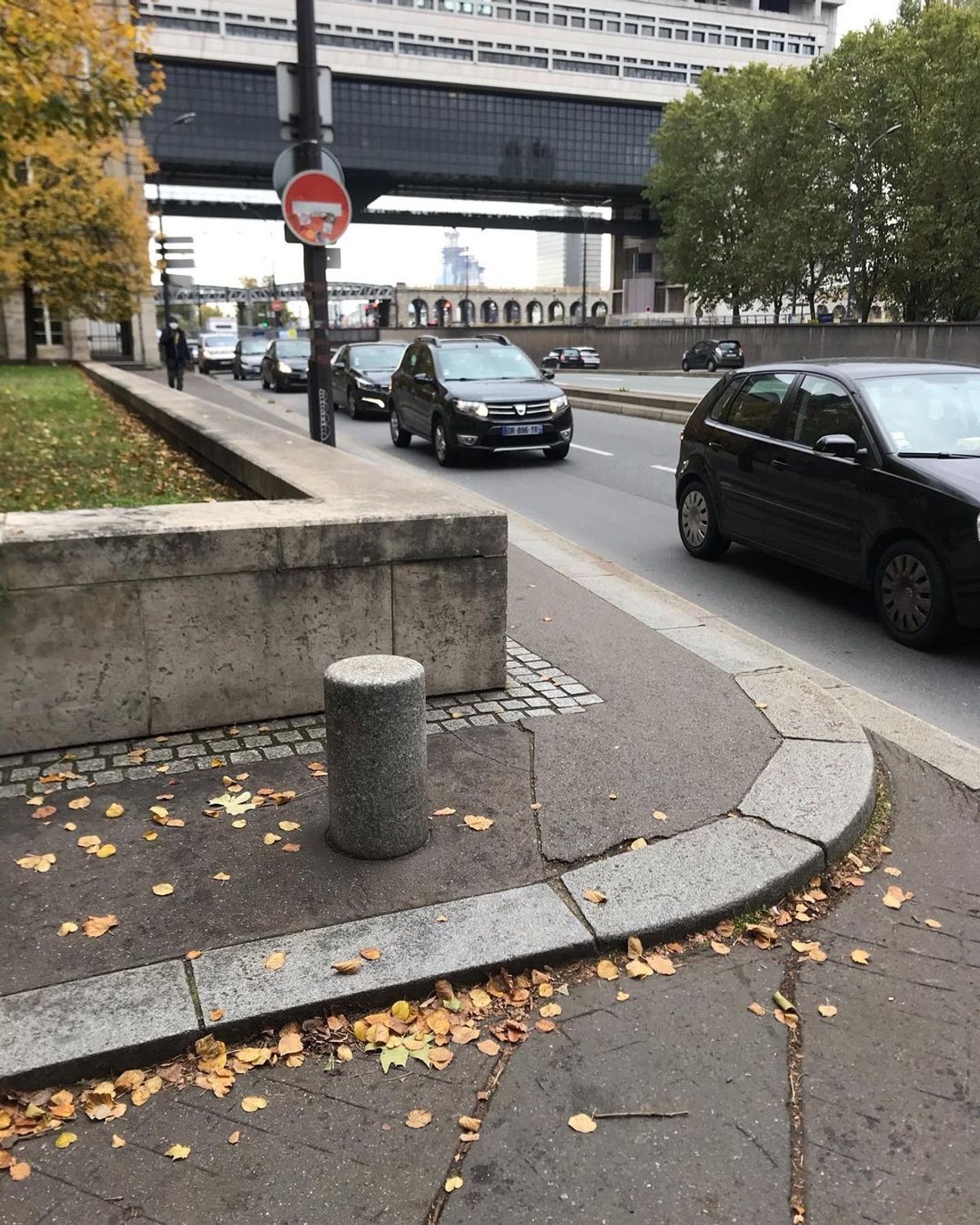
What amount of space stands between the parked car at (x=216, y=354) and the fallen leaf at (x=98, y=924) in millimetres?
50278

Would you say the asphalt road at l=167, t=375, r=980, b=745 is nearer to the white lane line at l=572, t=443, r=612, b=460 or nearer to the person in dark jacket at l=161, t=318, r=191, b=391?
the white lane line at l=572, t=443, r=612, b=460

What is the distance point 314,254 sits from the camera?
1042 cm

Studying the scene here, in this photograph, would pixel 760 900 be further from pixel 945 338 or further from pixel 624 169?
pixel 624 169

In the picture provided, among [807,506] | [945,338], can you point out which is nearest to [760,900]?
[807,506]

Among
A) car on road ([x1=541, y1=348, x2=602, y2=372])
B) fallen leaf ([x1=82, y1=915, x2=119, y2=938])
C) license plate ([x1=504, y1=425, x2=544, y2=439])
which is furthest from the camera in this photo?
car on road ([x1=541, y1=348, x2=602, y2=372])

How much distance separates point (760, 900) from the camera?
339 cm

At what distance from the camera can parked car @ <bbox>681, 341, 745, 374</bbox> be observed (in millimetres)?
43156

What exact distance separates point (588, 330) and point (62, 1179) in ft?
194

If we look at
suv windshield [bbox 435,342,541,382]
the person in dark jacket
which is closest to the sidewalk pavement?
suv windshield [bbox 435,342,541,382]

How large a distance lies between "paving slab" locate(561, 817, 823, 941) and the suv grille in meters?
11.4

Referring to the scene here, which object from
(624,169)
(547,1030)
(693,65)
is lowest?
(547,1030)

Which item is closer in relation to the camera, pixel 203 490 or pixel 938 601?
pixel 938 601

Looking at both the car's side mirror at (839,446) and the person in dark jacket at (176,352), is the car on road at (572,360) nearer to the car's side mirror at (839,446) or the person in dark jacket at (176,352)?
the person in dark jacket at (176,352)

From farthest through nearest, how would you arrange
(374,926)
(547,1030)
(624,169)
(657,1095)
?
1. (624,169)
2. (374,926)
3. (547,1030)
4. (657,1095)
